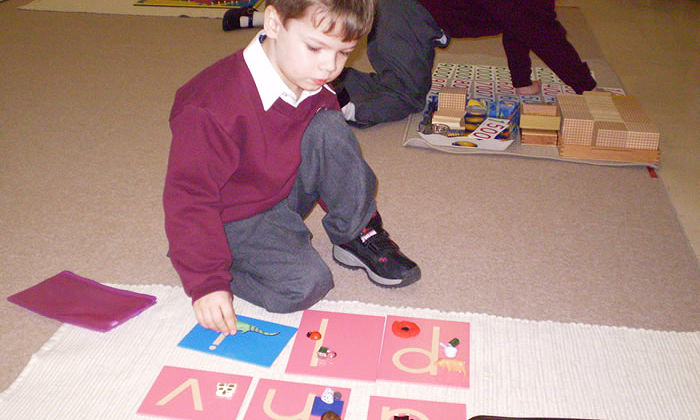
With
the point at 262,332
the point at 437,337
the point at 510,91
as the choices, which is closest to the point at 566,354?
the point at 437,337

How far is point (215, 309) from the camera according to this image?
872 millimetres

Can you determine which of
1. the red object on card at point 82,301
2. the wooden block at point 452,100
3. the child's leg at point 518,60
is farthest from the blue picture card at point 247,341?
the child's leg at point 518,60

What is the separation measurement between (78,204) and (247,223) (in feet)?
1.64

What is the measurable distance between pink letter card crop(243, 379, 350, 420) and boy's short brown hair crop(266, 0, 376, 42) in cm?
49

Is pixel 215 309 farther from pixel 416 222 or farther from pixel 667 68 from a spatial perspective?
pixel 667 68

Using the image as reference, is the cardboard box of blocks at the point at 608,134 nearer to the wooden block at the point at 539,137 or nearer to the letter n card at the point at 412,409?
the wooden block at the point at 539,137

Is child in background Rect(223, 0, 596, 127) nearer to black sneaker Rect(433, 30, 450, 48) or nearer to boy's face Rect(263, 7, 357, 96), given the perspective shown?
black sneaker Rect(433, 30, 450, 48)

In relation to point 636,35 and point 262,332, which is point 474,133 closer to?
point 262,332

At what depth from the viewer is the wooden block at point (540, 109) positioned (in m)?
1.63

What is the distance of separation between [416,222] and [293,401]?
55 centimetres

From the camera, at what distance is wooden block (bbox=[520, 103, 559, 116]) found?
64.4 inches

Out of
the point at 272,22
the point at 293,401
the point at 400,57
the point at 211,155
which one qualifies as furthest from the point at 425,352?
the point at 400,57

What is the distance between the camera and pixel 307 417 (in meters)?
0.82

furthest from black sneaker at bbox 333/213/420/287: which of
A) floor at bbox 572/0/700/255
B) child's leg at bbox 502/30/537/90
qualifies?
child's leg at bbox 502/30/537/90
